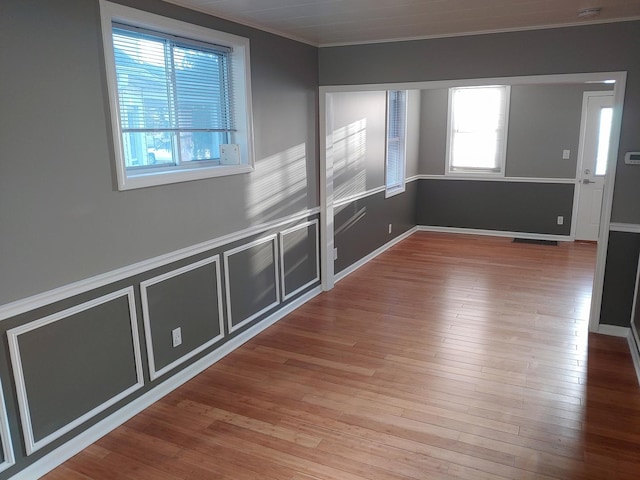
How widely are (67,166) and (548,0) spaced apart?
9.07 feet

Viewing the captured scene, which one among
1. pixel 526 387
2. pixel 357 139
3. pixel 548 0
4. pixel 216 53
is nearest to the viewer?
pixel 548 0

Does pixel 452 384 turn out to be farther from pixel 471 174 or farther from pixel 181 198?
pixel 471 174

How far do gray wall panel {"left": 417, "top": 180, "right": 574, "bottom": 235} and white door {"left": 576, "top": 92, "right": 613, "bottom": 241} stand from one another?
0.17 m

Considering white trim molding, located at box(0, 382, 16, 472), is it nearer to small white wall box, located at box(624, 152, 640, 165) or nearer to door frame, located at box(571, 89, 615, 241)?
small white wall box, located at box(624, 152, 640, 165)

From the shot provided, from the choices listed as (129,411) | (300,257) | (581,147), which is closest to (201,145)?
(300,257)

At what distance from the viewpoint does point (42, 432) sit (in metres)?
2.29

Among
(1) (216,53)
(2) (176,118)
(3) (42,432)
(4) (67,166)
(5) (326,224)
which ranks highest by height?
(1) (216,53)

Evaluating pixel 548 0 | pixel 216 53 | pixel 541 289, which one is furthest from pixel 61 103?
pixel 541 289

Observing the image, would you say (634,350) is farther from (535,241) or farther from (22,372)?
(22,372)

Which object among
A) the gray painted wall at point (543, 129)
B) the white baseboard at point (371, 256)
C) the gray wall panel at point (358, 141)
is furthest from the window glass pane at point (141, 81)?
the gray painted wall at point (543, 129)

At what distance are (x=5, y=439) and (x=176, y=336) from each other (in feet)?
3.56

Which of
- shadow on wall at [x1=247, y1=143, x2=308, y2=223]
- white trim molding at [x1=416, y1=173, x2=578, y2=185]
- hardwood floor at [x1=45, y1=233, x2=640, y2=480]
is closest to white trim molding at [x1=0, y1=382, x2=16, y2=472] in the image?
hardwood floor at [x1=45, y1=233, x2=640, y2=480]

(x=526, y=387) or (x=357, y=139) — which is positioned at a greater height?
(x=357, y=139)

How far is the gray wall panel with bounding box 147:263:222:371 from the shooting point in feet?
9.55
